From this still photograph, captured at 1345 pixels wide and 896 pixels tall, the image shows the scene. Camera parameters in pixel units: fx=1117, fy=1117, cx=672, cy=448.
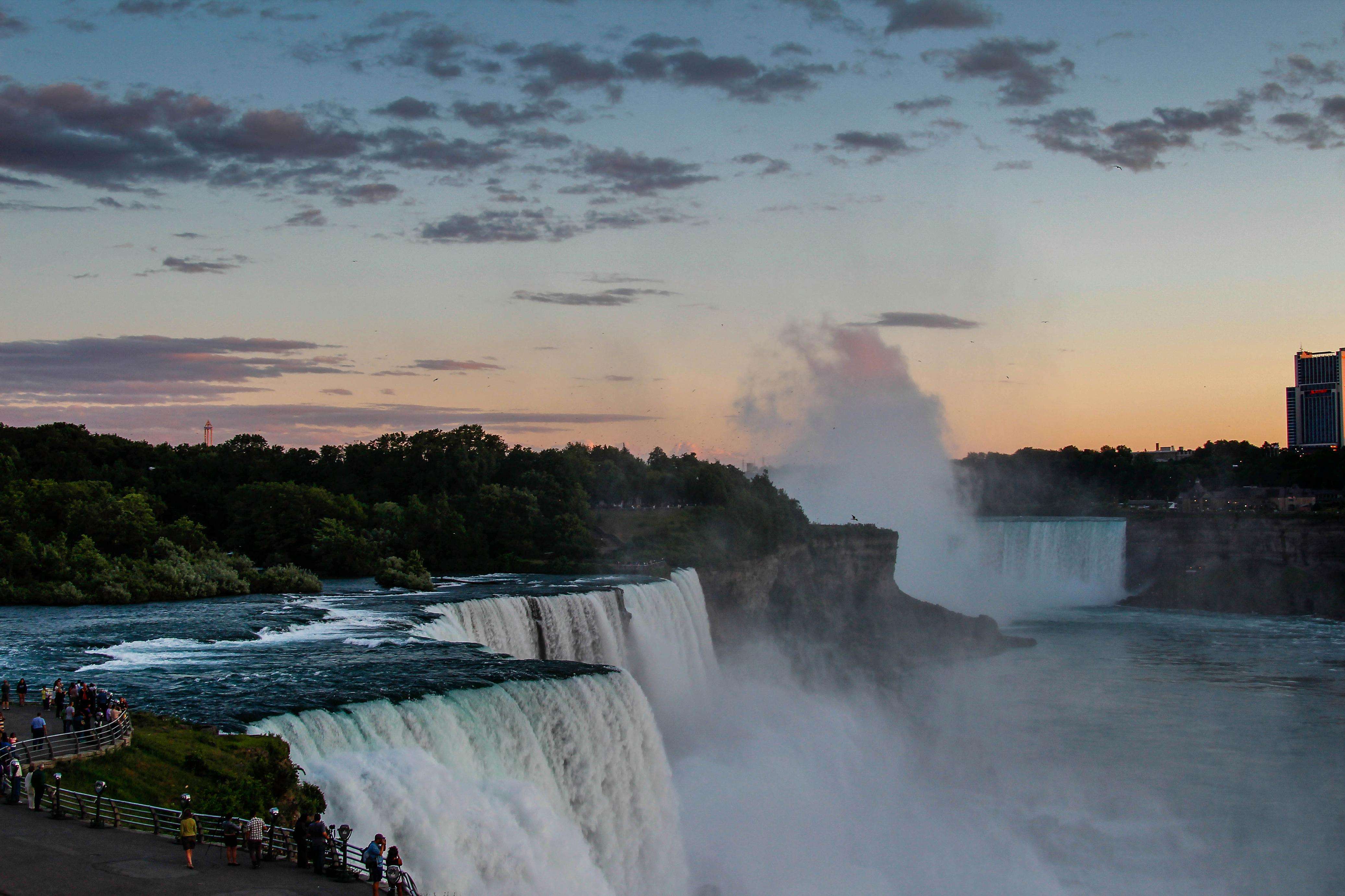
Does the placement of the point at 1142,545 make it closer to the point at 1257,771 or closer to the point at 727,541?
the point at 727,541

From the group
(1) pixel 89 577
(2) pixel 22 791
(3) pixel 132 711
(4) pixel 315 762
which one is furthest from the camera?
(1) pixel 89 577

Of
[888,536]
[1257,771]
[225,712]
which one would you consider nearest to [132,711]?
[225,712]

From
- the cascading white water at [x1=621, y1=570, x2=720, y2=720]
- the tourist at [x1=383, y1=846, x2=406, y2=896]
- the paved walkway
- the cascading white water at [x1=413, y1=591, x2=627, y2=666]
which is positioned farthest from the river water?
the tourist at [x1=383, y1=846, x2=406, y2=896]

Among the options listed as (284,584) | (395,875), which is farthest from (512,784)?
(284,584)

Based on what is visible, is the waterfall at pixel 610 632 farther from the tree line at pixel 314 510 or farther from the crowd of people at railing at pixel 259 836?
the crowd of people at railing at pixel 259 836

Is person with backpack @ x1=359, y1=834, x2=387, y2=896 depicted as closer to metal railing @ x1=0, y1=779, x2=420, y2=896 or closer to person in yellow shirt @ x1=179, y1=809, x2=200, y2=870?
metal railing @ x1=0, y1=779, x2=420, y2=896

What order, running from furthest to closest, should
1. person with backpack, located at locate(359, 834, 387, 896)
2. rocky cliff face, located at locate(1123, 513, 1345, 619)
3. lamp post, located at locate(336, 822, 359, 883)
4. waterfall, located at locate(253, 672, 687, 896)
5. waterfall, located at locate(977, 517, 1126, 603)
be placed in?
waterfall, located at locate(977, 517, 1126, 603), rocky cliff face, located at locate(1123, 513, 1345, 619), waterfall, located at locate(253, 672, 687, 896), lamp post, located at locate(336, 822, 359, 883), person with backpack, located at locate(359, 834, 387, 896)

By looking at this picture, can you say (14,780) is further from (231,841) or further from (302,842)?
(302,842)
